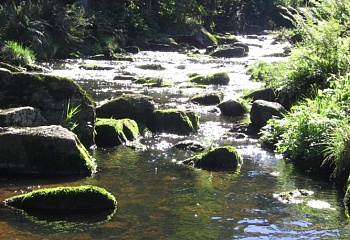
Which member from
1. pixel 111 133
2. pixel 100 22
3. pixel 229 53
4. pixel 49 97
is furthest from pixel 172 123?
pixel 100 22

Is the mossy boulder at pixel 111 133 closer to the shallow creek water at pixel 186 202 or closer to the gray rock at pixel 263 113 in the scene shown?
the shallow creek water at pixel 186 202

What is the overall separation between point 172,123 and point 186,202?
6.64 metres

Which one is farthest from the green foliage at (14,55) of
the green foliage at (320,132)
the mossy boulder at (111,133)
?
the green foliage at (320,132)

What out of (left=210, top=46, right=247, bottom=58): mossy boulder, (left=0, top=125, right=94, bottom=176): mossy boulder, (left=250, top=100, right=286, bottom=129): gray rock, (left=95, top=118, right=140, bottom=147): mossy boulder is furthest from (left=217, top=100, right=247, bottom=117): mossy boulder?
(left=210, top=46, right=247, bottom=58): mossy boulder

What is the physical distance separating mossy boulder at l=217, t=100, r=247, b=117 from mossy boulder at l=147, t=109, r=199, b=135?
2.90 m

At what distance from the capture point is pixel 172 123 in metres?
15.7

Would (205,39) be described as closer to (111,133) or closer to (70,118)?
(111,133)

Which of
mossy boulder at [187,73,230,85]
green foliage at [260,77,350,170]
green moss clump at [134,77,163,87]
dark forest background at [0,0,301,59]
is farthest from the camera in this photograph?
dark forest background at [0,0,301,59]

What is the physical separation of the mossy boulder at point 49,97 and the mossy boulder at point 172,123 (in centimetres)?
272

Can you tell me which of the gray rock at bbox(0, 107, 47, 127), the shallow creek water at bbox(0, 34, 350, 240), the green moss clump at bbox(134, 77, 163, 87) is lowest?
the shallow creek water at bbox(0, 34, 350, 240)

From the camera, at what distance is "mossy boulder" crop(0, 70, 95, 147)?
13.0m

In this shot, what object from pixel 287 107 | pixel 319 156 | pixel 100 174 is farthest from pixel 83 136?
pixel 287 107

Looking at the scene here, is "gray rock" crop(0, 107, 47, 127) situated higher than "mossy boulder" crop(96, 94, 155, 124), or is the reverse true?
"gray rock" crop(0, 107, 47, 127)

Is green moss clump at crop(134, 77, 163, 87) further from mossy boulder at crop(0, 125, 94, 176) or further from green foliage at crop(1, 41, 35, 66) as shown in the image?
mossy boulder at crop(0, 125, 94, 176)
